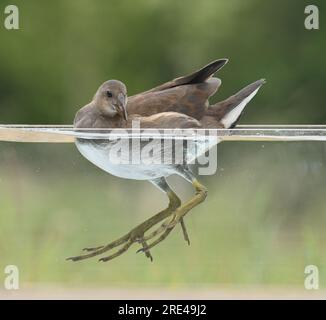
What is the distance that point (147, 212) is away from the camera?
168 centimetres

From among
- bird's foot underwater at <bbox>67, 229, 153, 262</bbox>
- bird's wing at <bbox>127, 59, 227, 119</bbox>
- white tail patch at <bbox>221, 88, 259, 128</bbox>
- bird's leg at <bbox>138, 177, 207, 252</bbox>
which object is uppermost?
bird's wing at <bbox>127, 59, 227, 119</bbox>

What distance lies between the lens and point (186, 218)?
1.66 m

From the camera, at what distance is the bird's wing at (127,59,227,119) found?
1.66 metres

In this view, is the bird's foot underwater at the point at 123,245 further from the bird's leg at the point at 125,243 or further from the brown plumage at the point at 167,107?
the brown plumage at the point at 167,107

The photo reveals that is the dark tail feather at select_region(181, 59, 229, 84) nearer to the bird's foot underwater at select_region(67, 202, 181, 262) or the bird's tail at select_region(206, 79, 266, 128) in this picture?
the bird's tail at select_region(206, 79, 266, 128)

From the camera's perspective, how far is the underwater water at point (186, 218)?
5.38 ft

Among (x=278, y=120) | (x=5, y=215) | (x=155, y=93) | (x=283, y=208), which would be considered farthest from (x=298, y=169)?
(x=278, y=120)

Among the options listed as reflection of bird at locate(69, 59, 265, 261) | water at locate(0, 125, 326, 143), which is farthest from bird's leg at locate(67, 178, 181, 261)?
water at locate(0, 125, 326, 143)

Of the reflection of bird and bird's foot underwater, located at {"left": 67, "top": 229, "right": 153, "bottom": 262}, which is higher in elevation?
the reflection of bird

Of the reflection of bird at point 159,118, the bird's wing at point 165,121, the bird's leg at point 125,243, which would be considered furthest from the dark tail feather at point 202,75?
the bird's leg at point 125,243

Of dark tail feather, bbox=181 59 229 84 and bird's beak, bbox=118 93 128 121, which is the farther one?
dark tail feather, bbox=181 59 229 84

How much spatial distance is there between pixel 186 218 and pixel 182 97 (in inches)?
8.8

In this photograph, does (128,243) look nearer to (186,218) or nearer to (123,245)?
(123,245)

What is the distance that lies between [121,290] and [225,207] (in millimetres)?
240
